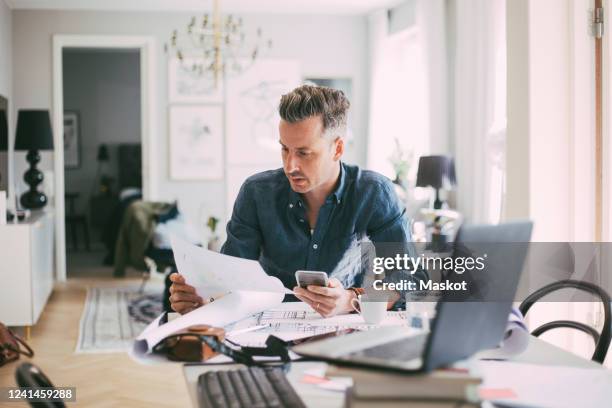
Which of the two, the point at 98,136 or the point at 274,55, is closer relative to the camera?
the point at 274,55

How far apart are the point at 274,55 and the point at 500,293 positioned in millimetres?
6432

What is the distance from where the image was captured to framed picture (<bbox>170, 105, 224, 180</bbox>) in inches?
283

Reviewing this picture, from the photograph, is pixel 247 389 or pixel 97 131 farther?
pixel 97 131

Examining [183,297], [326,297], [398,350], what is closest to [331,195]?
[326,297]

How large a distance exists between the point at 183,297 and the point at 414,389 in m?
0.92

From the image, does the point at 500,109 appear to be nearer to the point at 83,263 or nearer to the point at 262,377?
the point at 262,377

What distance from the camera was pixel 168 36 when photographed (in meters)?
7.12

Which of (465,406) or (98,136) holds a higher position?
(98,136)

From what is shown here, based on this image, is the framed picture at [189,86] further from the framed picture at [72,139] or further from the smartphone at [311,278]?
the smartphone at [311,278]

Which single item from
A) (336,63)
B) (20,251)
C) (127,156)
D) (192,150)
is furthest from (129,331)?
(127,156)

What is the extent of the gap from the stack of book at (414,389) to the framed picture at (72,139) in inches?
359

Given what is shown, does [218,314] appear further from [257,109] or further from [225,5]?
[257,109]

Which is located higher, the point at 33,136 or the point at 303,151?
the point at 33,136

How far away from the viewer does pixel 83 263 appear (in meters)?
8.20
